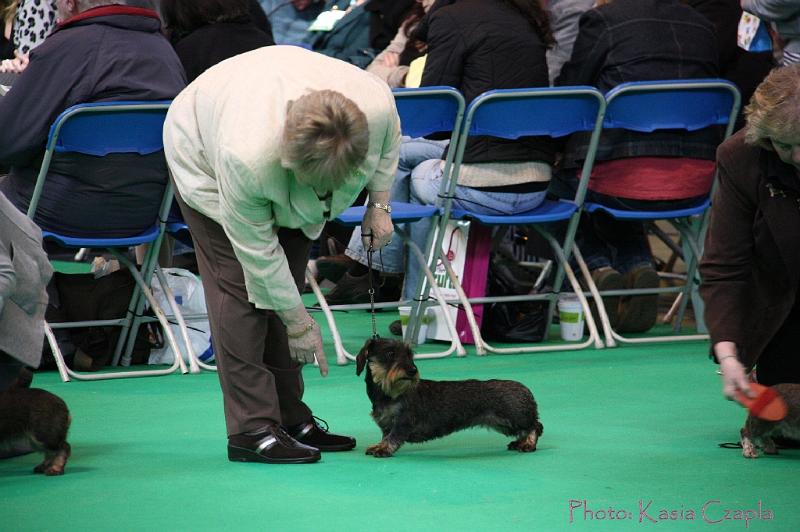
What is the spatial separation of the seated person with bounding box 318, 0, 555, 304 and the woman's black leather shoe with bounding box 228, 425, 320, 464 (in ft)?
6.42

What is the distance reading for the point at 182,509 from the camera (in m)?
3.13

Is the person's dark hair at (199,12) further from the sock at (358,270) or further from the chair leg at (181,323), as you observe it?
the sock at (358,270)

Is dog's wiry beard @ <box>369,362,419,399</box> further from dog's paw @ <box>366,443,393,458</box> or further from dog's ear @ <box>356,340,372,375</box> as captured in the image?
dog's paw @ <box>366,443,393,458</box>

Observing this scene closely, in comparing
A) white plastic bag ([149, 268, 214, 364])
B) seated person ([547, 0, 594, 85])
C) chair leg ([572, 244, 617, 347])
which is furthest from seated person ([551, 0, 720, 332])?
white plastic bag ([149, 268, 214, 364])

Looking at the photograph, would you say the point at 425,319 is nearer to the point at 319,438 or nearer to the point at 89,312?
the point at 89,312

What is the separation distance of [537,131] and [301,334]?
213cm

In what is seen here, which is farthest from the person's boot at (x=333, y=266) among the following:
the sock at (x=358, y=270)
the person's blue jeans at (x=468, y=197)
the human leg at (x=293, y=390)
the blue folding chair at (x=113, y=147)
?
the human leg at (x=293, y=390)

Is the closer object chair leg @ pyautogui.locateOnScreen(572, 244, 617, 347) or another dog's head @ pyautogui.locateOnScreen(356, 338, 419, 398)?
another dog's head @ pyautogui.locateOnScreen(356, 338, 419, 398)

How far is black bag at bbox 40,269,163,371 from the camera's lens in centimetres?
512

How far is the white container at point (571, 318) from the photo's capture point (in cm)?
572

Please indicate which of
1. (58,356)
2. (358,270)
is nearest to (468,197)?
(358,270)

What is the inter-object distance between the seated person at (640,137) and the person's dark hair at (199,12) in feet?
4.97

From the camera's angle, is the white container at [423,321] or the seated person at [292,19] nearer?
the white container at [423,321]

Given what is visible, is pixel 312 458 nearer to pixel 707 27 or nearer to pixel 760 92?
pixel 760 92
